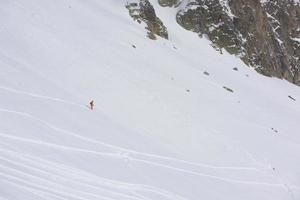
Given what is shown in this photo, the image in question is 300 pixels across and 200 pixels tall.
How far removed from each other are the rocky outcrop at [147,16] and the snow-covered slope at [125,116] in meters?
0.73

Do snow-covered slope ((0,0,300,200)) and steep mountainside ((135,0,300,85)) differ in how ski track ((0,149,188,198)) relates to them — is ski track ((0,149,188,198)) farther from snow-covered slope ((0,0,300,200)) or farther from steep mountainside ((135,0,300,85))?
steep mountainside ((135,0,300,85))

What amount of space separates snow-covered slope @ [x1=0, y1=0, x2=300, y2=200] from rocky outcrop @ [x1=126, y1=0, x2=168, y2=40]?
2.41ft

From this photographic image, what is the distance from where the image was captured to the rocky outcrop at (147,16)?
3688 centimetres

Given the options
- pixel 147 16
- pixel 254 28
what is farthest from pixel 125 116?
pixel 254 28

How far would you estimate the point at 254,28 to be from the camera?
148ft

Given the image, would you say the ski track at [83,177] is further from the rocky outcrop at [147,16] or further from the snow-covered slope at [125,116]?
the rocky outcrop at [147,16]

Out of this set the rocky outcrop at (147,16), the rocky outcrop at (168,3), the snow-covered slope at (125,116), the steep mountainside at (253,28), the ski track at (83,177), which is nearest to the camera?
the ski track at (83,177)

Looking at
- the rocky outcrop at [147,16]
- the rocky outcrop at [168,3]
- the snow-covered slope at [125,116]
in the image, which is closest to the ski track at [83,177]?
the snow-covered slope at [125,116]

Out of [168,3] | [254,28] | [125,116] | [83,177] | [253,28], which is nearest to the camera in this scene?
[83,177]

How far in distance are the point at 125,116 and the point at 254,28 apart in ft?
84.3

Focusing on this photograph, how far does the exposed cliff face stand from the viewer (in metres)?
41.9

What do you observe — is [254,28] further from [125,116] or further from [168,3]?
[125,116]

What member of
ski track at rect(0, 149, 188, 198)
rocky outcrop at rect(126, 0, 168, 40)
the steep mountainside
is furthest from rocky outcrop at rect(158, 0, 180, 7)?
ski track at rect(0, 149, 188, 198)

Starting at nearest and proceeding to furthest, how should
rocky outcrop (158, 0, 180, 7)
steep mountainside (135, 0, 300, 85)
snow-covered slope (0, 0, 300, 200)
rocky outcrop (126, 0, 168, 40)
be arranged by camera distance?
snow-covered slope (0, 0, 300, 200)
rocky outcrop (126, 0, 168, 40)
steep mountainside (135, 0, 300, 85)
rocky outcrop (158, 0, 180, 7)
